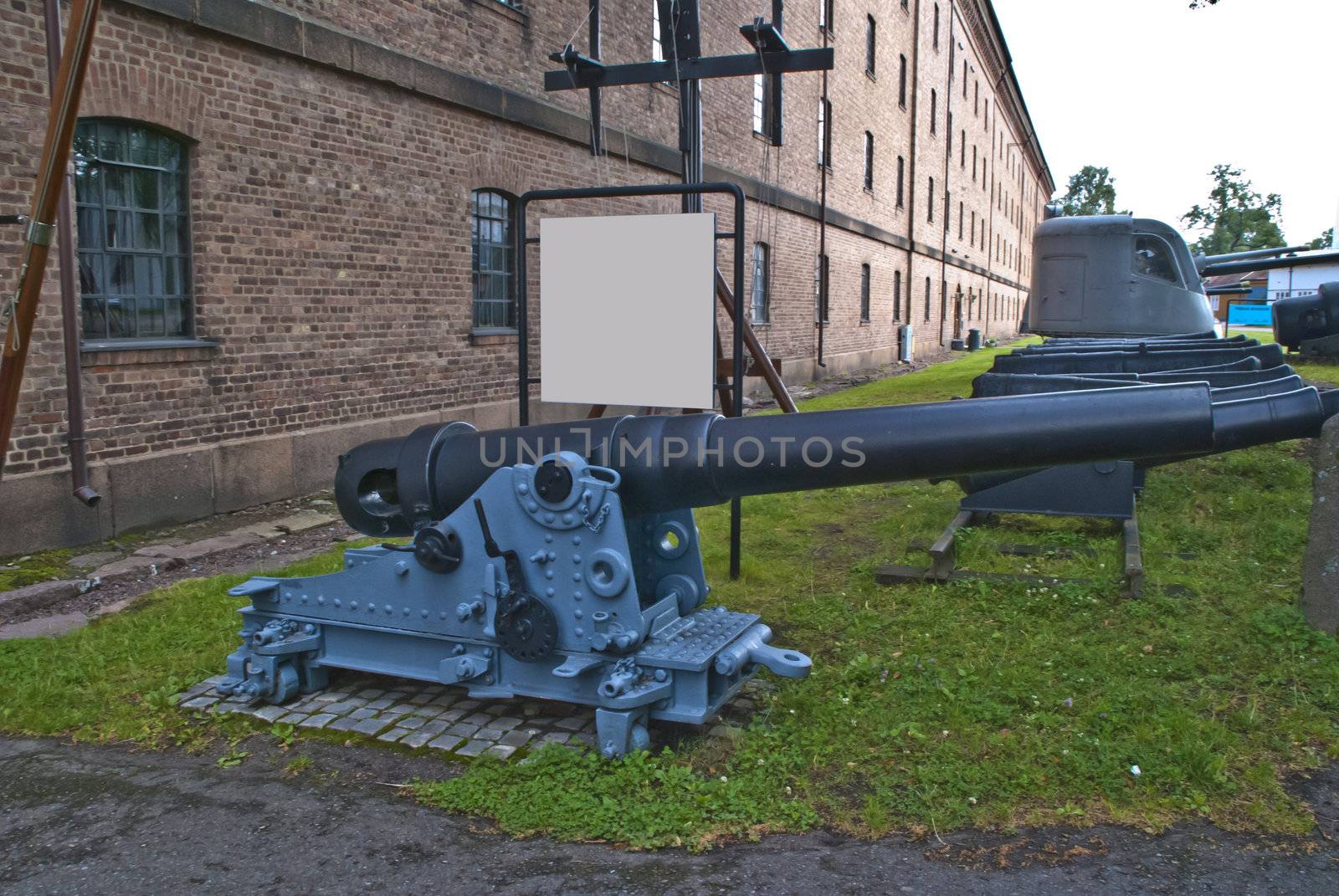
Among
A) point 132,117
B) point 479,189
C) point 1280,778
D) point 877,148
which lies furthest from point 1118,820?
point 877,148

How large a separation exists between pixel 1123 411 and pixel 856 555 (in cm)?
374

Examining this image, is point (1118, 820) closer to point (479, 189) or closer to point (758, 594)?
point (758, 594)

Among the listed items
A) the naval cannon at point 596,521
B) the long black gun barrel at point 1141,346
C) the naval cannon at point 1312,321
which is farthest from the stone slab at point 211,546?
the naval cannon at point 1312,321

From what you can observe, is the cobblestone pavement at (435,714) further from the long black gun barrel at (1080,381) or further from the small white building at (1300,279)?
the small white building at (1300,279)

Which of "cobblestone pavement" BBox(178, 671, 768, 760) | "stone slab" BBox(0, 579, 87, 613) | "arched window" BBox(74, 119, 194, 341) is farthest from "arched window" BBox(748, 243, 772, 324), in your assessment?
"cobblestone pavement" BBox(178, 671, 768, 760)

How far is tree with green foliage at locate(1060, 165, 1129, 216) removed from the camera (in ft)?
408

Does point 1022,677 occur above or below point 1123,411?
below

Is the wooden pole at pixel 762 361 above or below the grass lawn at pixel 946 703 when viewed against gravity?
above

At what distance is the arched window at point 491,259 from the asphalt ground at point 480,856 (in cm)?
869

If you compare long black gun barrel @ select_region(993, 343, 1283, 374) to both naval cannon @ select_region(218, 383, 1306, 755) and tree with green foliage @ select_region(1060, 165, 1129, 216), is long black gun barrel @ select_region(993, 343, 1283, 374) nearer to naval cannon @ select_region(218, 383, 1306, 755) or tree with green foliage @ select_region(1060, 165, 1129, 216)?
naval cannon @ select_region(218, 383, 1306, 755)

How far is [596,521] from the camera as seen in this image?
12.7ft

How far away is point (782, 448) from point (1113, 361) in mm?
5568

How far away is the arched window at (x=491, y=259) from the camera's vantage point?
39.2 ft

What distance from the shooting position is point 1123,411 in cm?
358
